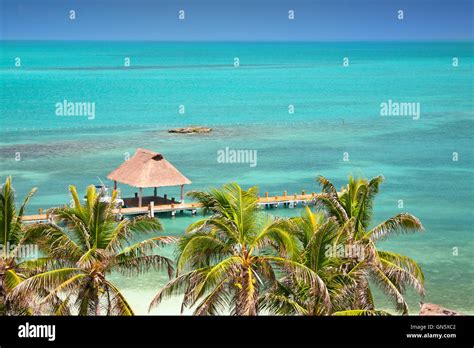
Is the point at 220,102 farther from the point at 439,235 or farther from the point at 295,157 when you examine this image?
the point at 439,235

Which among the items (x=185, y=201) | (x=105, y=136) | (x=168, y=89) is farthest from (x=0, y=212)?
(x=168, y=89)

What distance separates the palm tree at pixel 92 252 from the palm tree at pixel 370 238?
13.9 ft

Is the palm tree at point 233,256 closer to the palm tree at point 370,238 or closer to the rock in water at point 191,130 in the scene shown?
the palm tree at point 370,238

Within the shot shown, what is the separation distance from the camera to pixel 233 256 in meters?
16.6

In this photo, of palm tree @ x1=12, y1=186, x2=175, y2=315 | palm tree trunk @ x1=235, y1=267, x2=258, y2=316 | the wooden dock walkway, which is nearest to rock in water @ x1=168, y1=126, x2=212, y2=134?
the wooden dock walkway

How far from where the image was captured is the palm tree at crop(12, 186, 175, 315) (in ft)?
54.6
